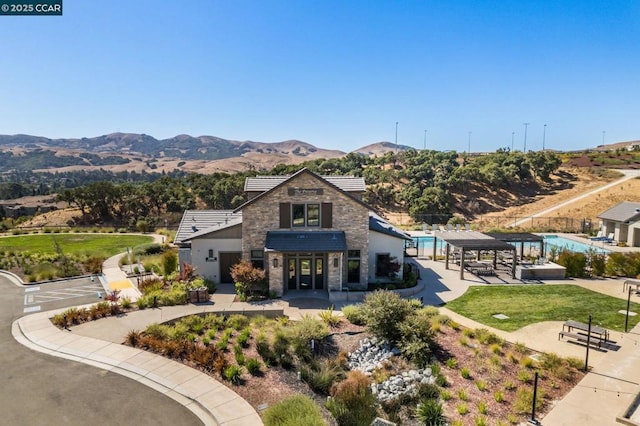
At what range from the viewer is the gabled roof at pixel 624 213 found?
116 ft

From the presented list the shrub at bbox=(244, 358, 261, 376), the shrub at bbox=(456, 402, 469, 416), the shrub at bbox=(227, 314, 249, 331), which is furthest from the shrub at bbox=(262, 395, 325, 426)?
the shrub at bbox=(227, 314, 249, 331)

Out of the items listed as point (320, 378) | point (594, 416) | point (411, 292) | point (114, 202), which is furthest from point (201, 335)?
point (114, 202)

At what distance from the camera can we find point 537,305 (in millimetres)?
20031

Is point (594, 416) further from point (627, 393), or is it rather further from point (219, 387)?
point (219, 387)

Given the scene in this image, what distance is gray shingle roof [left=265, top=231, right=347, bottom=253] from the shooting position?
2075 centimetres

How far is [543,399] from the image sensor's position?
463 inches

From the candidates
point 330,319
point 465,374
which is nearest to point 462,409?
point 465,374

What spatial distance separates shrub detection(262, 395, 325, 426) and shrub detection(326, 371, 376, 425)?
0.87 metres

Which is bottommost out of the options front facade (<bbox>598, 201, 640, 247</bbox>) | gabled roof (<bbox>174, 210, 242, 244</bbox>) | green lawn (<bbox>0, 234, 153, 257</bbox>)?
green lawn (<bbox>0, 234, 153, 257</bbox>)

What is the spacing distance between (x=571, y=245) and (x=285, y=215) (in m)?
29.0

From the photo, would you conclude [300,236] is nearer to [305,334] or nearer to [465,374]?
[305,334]

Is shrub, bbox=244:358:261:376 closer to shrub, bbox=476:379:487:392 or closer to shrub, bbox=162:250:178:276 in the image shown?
shrub, bbox=476:379:487:392

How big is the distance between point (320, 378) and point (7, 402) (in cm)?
910

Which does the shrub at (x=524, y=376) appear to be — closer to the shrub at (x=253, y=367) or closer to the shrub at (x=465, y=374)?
the shrub at (x=465, y=374)
